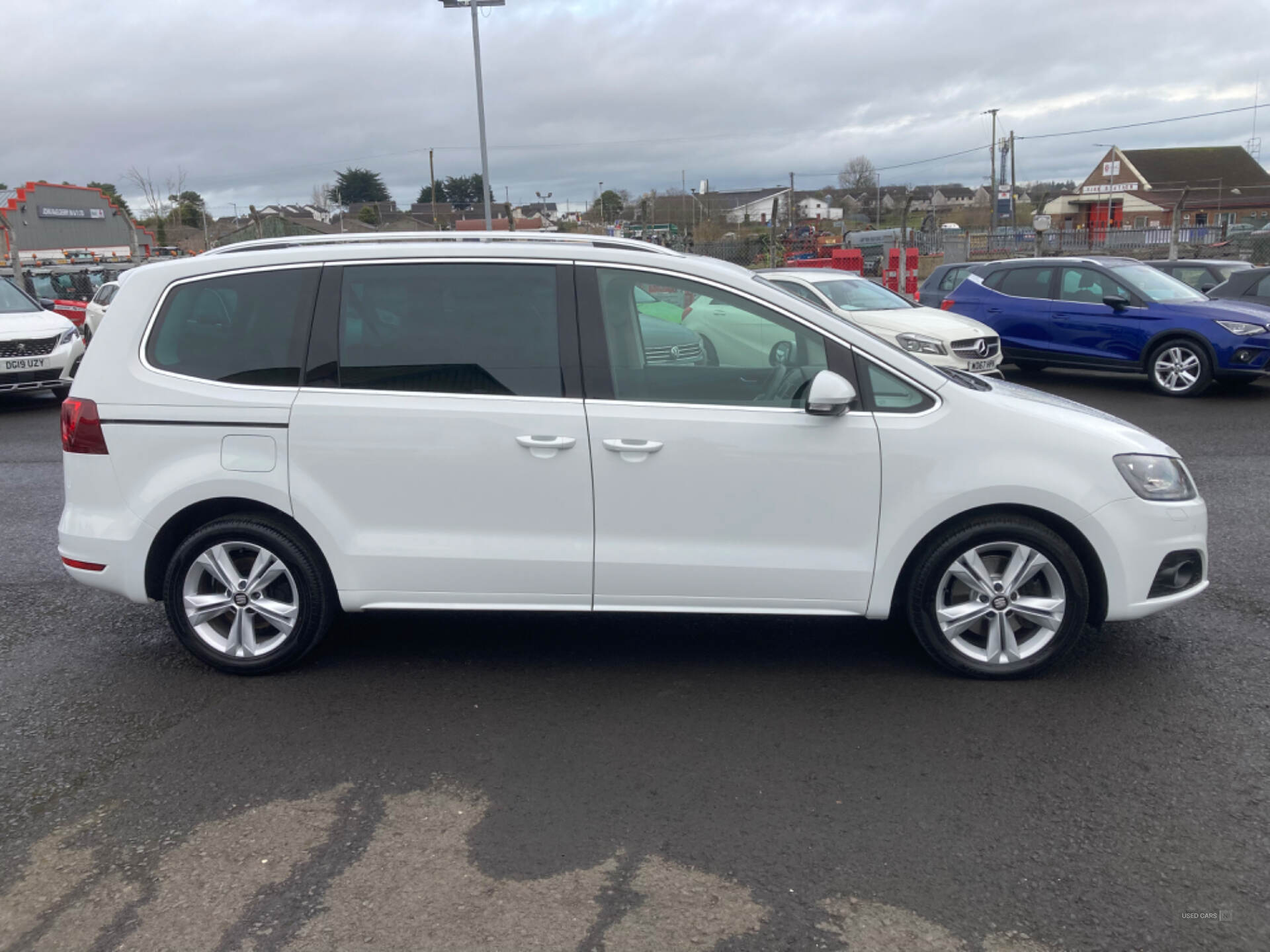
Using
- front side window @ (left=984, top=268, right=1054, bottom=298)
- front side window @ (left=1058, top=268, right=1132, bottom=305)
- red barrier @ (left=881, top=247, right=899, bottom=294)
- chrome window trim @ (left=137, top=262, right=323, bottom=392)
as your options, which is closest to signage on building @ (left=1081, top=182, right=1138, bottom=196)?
red barrier @ (left=881, top=247, right=899, bottom=294)

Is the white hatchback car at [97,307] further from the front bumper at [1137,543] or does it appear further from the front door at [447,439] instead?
the front bumper at [1137,543]

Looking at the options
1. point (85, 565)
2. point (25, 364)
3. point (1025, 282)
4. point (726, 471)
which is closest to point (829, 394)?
point (726, 471)

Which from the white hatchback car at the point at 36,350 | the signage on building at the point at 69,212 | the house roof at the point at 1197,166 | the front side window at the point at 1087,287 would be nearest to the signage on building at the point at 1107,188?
the house roof at the point at 1197,166

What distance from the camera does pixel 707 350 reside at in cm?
442

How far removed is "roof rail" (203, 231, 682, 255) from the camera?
15.2ft

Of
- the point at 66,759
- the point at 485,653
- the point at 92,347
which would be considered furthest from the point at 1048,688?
the point at 92,347

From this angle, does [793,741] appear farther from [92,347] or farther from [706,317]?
[92,347]

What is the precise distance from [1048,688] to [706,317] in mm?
2087

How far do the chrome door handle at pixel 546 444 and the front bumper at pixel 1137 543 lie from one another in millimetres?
2095

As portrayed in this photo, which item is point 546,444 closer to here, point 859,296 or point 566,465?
point 566,465

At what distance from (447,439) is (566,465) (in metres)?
0.50

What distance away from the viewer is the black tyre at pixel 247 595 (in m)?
4.49

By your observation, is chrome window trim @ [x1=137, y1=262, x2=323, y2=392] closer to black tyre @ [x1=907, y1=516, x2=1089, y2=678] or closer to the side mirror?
the side mirror

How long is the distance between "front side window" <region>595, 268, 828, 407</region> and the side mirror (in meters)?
0.14
